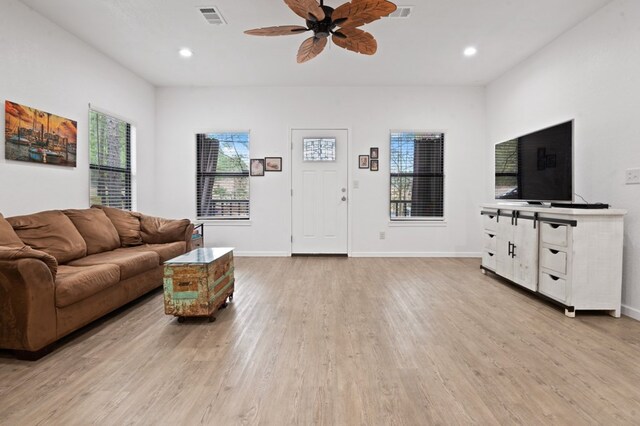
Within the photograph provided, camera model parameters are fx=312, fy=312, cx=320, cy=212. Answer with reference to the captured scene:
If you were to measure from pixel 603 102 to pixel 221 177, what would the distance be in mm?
5151

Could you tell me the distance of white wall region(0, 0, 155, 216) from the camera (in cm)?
291

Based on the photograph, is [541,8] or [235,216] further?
[235,216]

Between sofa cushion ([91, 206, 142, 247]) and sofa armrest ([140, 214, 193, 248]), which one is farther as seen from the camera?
sofa armrest ([140, 214, 193, 248])

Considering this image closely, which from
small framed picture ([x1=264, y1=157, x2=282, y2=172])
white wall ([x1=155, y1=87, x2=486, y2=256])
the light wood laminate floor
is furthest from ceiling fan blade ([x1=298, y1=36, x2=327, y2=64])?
the light wood laminate floor

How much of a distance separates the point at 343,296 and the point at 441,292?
1087 millimetres

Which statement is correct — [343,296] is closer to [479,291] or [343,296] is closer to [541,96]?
[479,291]

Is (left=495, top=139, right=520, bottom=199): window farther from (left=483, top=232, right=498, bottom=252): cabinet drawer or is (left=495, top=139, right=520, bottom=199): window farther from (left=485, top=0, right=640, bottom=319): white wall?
(left=483, top=232, right=498, bottom=252): cabinet drawer

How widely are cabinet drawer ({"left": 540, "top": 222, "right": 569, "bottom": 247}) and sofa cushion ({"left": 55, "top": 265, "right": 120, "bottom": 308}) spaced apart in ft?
12.9

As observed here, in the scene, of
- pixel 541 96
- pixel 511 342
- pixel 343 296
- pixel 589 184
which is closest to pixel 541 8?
pixel 541 96

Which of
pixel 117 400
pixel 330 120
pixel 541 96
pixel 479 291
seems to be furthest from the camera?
pixel 330 120

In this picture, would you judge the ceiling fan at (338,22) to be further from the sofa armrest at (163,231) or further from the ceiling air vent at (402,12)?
the sofa armrest at (163,231)

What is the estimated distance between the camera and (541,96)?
3.95 meters

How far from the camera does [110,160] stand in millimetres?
4344

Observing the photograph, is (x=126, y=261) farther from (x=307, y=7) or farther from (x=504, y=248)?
(x=504, y=248)
